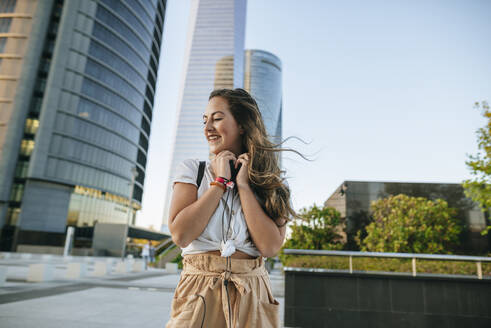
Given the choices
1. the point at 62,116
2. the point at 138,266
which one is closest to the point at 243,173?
the point at 138,266

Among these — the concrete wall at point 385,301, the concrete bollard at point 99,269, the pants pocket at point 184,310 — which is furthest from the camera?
the concrete bollard at point 99,269

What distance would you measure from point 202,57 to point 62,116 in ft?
328

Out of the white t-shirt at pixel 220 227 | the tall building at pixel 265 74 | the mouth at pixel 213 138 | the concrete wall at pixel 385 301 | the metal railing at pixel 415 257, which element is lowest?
the concrete wall at pixel 385 301

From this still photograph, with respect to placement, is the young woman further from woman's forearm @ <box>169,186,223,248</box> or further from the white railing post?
the white railing post

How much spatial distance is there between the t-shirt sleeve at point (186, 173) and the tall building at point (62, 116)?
1492 inches

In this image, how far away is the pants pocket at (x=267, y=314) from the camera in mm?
1318

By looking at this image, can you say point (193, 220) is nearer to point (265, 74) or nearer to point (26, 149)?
point (26, 149)

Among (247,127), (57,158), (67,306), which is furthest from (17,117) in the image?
(247,127)

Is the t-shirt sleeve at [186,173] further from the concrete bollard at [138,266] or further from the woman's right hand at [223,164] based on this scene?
the concrete bollard at [138,266]

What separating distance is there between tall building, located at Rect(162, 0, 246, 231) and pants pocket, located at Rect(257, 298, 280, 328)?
5051 inches

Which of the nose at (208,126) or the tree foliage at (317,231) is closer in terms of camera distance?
the nose at (208,126)

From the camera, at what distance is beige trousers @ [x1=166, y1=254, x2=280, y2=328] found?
1256 mm

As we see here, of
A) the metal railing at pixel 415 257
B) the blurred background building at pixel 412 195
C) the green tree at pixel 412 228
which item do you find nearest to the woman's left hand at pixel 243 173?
the metal railing at pixel 415 257

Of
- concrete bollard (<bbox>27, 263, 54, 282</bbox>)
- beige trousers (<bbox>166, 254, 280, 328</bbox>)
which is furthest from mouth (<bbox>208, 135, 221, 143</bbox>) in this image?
concrete bollard (<bbox>27, 263, 54, 282</bbox>)
